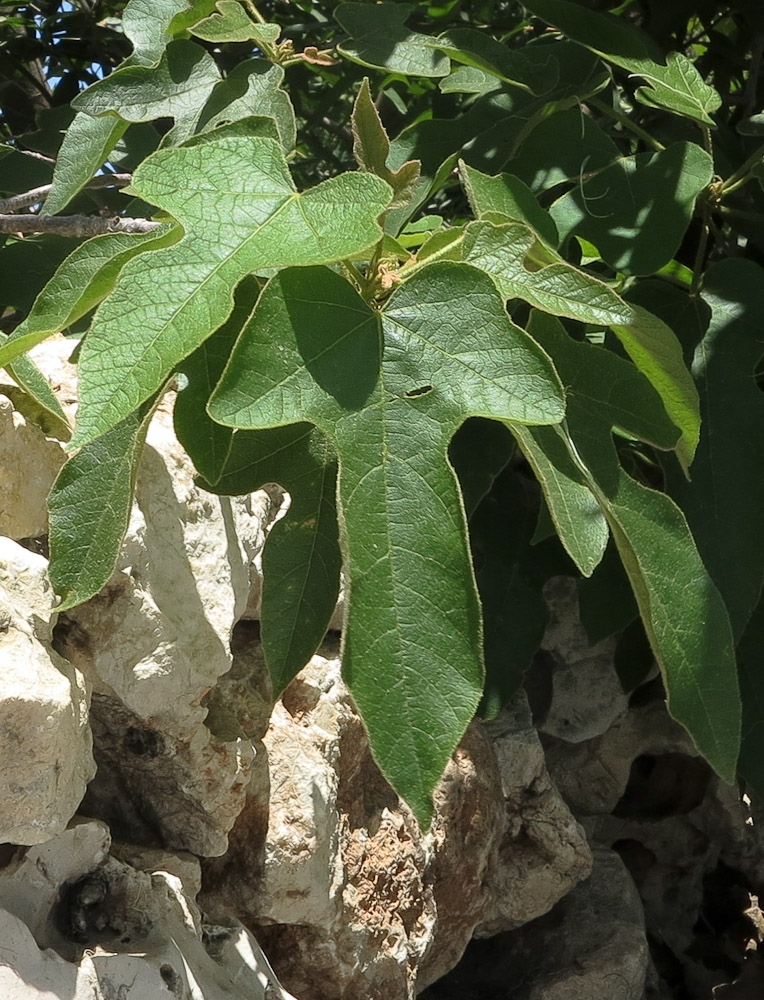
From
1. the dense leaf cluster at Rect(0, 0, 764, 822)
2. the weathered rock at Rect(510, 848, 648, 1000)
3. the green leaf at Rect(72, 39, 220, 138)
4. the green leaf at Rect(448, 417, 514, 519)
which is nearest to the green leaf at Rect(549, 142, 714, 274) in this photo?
the dense leaf cluster at Rect(0, 0, 764, 822)

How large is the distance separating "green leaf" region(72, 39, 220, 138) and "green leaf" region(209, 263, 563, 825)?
37cm

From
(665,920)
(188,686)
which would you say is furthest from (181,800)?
(665,920)

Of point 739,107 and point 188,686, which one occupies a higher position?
point 739,107

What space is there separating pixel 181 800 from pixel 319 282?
0.51m

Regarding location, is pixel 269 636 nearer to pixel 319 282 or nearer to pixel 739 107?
pixel 319 282

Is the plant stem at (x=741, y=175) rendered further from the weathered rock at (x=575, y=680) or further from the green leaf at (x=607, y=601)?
the weathered rock at (x=575, y=680)

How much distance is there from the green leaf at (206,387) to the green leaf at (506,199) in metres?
0.18

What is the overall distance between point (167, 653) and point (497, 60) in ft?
1.98

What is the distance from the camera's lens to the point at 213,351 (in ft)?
2.20

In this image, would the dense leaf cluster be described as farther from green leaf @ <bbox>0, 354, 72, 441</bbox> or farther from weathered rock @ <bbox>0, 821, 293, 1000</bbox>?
weathered rock @ <bbox>0, 821, 293, 1000</bbox>

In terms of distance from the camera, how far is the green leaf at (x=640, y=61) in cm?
88

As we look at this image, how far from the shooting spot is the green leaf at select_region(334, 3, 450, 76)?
927mm

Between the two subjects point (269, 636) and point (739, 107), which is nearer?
point (269, 636)

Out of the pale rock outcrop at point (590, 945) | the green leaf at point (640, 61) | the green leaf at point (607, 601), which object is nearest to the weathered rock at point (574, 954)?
the pale rock outcrop at point (590, 945)
